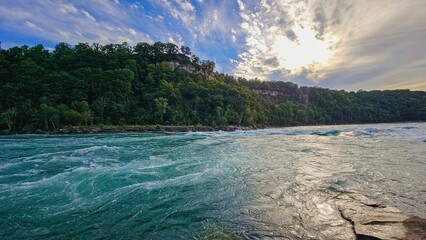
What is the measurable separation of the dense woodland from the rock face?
5008 cm

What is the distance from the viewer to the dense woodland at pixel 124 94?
163 feet

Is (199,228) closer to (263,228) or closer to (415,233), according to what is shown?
(263,228)

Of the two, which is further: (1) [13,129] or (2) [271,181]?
(1) [13,129]

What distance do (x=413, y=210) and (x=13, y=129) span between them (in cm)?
5911

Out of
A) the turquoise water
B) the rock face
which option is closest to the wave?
the turquoise water

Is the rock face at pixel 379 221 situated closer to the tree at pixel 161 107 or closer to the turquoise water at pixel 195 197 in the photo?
the turquoise water at pixel 195 197

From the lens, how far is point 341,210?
5.33m

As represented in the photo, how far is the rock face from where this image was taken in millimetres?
3949

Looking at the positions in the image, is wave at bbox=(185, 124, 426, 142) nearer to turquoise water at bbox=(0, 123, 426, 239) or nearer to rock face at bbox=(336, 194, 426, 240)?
turquoise water at bbox=(0, 123, 426, 239)

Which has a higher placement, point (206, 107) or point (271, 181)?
point (206, 107)

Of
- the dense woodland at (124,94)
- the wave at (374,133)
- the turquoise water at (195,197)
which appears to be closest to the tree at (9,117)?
the dense woodland at (124,94)

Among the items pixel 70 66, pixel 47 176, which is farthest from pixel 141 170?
pixel 70 66

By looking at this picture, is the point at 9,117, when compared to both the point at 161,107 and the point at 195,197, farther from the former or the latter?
the point at 195,197

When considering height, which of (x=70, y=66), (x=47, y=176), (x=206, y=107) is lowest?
(x=47, y=176)
